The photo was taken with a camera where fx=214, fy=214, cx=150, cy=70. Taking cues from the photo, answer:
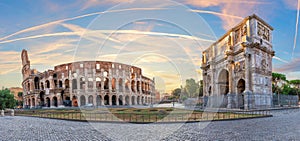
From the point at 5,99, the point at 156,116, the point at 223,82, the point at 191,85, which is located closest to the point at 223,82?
the point at 223,82

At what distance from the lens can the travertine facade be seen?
31109 mm

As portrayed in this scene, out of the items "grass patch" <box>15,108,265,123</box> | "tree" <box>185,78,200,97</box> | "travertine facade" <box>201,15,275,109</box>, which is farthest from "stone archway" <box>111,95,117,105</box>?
"grass patch" <box>15,108,265,123</box>

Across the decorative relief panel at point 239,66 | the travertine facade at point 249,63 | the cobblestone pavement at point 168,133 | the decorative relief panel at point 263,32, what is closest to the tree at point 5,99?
the cobblestone pavement at point 168,133

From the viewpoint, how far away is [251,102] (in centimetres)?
2970

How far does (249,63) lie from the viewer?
32062mm

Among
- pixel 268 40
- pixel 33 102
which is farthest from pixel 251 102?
pixel 33 102

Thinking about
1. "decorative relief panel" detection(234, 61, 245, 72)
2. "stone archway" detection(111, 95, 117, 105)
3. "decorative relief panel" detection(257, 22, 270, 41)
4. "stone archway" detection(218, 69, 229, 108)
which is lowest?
"stone archway" detection(111, 95, 117, 105)

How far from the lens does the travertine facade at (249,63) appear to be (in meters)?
31.1

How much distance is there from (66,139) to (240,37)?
1278 inches

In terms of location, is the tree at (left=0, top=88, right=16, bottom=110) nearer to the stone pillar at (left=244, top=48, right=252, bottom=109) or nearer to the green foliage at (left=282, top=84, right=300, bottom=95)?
the stone pillar at (left=244, top=48, right=252, bottom=109)

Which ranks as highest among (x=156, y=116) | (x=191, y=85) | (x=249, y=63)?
(x=249, y=63)

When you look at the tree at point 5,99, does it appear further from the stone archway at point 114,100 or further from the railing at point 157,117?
the stone archway at point 114,100

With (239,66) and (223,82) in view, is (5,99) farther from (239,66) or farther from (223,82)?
(223,82)

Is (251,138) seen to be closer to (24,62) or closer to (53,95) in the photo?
(53,95)
